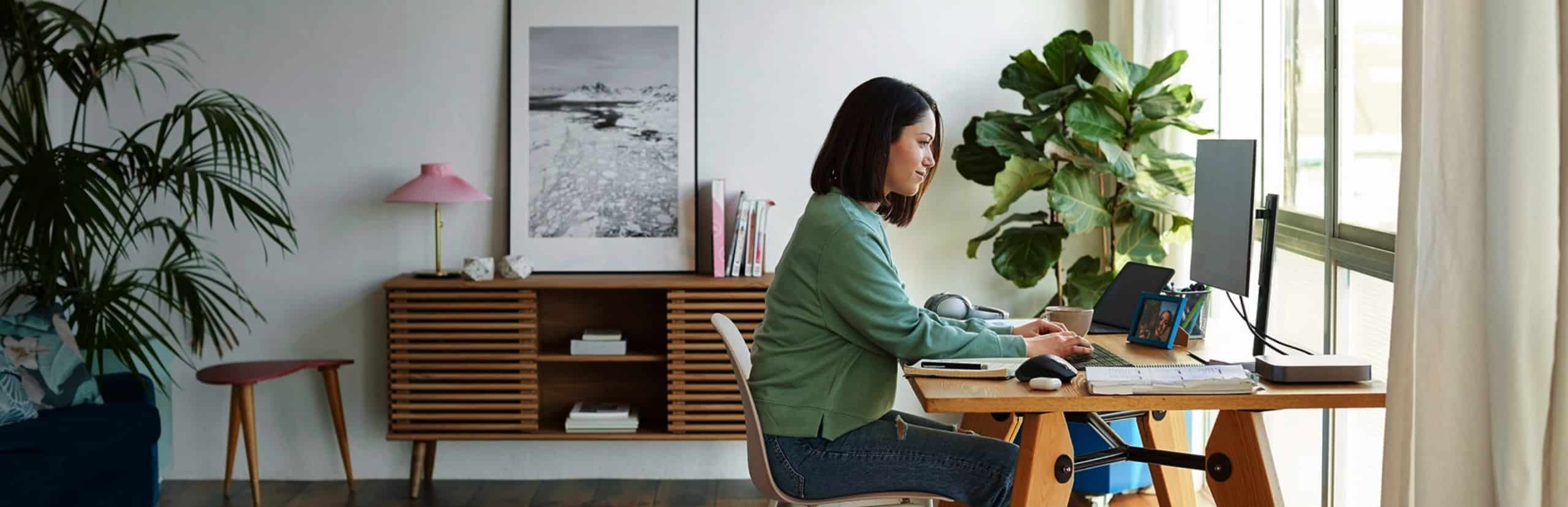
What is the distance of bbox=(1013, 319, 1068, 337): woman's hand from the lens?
8.68 feet

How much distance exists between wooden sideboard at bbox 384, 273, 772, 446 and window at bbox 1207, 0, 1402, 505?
159cm

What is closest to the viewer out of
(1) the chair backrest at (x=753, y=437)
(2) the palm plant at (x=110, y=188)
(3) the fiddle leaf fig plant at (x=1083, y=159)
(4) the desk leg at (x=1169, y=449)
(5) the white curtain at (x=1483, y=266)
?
(5) the white curtain at (x=1483, y=266)

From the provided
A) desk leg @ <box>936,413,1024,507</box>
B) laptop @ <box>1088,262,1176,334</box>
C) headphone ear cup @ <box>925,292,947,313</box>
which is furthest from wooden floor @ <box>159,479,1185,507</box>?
laptop @ <box>1088,262,1176,334</box>

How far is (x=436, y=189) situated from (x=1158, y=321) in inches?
99.1

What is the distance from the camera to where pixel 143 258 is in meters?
4.71

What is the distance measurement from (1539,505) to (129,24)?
448 cm

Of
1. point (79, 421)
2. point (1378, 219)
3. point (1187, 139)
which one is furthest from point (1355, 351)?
point (79, 421)

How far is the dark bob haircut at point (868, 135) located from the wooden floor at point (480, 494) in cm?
208

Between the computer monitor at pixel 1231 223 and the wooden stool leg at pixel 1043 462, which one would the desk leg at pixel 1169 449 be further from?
the wooden stool leg at pixel 1043 462

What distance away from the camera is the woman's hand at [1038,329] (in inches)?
104

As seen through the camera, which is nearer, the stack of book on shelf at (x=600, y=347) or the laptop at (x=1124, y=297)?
the laptop at (x=1124, y=297)

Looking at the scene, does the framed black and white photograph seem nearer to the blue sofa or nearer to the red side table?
the red side table

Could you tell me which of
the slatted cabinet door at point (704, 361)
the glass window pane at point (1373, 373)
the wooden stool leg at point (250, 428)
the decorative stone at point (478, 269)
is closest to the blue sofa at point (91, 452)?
the wooden stool leg at point (250, 428)

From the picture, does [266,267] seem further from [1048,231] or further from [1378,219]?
[1378,219]
